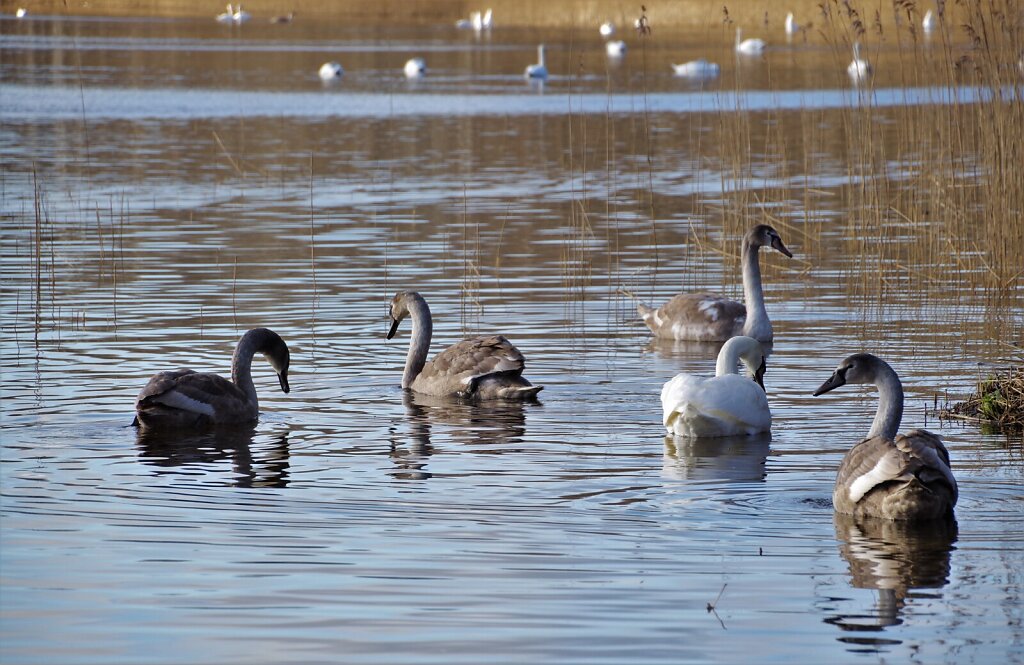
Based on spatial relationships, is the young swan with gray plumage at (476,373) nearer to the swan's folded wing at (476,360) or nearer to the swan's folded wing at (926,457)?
the swan's folded wing at (476,360)

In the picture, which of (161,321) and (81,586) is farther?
(161,321)

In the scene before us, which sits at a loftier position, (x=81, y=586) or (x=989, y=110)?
(x=989, y=110)

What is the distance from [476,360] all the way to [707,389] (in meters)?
2.10

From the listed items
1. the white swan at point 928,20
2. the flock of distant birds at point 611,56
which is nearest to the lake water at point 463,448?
the flock of distant birds at point 611,56

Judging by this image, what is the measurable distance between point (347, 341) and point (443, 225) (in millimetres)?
7313

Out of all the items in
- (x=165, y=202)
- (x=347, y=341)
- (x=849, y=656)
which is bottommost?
(x=849, y=656)

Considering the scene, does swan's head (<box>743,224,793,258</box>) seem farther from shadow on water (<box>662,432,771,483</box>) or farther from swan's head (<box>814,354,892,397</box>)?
swan's head (<box>814,354,892,397</box>)

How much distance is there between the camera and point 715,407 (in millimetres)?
10102

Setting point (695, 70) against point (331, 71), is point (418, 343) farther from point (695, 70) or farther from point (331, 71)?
point (331, 71)

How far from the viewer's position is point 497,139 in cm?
3316

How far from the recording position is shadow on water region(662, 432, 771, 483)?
9133 millimetres

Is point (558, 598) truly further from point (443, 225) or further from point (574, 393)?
point (443, 225)

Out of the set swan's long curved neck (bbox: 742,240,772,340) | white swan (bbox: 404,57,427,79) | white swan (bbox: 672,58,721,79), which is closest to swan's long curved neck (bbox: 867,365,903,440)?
swan's long curved neck (bbox: 742,240,772,340)

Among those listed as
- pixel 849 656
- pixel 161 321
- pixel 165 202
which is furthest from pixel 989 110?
pixel 165 202
